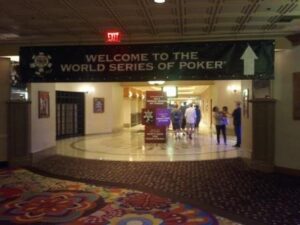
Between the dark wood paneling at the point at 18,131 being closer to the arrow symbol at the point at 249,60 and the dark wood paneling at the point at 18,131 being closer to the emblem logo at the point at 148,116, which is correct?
the arrow symbol at the point at 249,60

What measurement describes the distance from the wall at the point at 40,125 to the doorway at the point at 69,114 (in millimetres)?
5321

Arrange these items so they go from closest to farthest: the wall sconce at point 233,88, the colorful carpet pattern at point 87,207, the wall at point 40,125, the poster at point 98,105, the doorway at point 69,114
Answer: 1. the colorful carpet pattern at point 87,207
2. the wall at point 40,125
3. the doorway at point 69,114
4. the wall sconce at point 233,88
5. the poster at point 98,105

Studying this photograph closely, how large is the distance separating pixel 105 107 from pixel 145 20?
12850 millimetres

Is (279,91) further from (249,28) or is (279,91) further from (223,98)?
(223,98)

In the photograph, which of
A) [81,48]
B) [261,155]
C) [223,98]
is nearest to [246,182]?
[261,155]

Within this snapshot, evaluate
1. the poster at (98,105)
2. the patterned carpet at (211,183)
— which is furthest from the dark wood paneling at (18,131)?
the poster at (98,105)

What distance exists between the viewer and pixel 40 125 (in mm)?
10188

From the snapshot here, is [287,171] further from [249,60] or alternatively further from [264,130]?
[249,60]

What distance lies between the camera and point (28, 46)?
8016mm

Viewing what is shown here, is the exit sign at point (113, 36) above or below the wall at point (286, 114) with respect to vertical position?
above

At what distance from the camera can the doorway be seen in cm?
1670

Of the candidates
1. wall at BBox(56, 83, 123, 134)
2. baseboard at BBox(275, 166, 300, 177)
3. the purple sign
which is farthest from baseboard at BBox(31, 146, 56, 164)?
wall at BBox(56, 83, 123, 134)

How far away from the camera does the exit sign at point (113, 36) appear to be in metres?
7.39

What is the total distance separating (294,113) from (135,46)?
359cm
